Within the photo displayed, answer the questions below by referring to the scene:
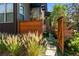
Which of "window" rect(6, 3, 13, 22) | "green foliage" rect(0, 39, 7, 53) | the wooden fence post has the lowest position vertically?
"green foliage" rect(0, 39, 7, 53)

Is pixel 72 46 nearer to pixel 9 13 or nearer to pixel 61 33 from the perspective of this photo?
pixel 61 33

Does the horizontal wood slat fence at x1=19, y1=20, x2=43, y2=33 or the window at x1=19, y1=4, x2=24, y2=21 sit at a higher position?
the window at x1=19, y1=4, x2=24, y2=21

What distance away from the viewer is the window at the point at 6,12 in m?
5.81

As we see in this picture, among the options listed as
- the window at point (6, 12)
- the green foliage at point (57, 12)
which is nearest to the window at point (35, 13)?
the green foliage at point (57, 12)

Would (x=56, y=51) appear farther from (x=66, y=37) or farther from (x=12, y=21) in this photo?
(x=12, y=21)

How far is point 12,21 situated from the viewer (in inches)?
229

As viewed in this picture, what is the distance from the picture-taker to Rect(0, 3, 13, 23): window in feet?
19.1

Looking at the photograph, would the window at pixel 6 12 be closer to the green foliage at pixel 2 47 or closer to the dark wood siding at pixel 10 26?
the dark wood siding at pixel 10 26

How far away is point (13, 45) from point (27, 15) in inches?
18.6

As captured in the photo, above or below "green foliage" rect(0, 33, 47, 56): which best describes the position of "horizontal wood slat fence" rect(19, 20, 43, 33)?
above

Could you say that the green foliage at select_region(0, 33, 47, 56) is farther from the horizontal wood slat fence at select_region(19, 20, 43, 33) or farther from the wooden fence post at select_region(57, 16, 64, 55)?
the wooden fence post at select_region(57, 16, 64, 55)

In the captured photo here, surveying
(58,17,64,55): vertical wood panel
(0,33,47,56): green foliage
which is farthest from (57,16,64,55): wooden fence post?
(0,33,47,56): green foliage

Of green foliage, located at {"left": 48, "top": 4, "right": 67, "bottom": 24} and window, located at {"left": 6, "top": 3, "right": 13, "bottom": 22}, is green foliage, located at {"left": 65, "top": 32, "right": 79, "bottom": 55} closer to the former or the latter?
green foliage, located at {"left": 48, "top": 4, "right": 67, "bottom": 24}

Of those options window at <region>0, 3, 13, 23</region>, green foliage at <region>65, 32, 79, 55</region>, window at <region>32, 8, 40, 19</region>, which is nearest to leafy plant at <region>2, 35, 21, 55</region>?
window at <region>0, 3, 13, 23</region>
